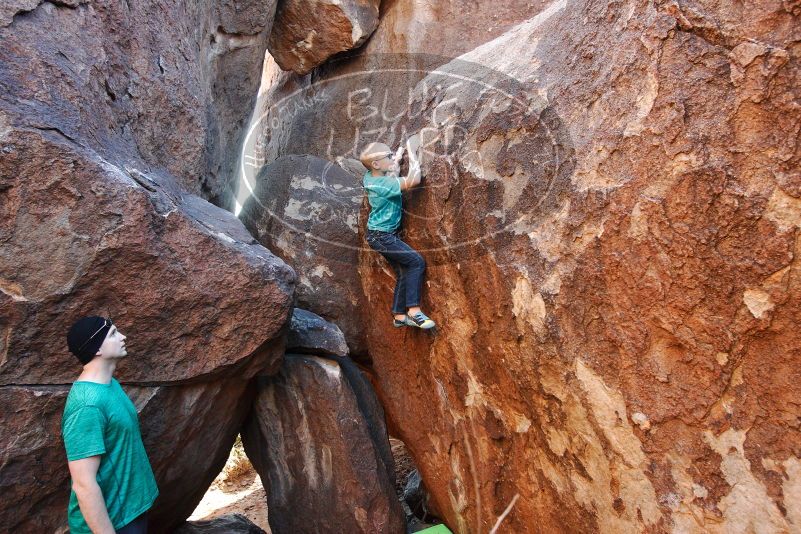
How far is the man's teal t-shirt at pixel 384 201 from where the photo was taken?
344 cm

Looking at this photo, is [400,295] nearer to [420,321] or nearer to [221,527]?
[420,321]

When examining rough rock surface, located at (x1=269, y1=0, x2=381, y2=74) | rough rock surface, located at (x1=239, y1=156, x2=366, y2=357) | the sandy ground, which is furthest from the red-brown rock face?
the sandy ground

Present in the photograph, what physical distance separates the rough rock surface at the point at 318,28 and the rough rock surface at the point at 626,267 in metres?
2.33

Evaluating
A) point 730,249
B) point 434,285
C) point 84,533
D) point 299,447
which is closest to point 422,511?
point 299,447

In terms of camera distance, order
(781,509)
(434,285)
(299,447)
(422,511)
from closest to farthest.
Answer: (781,509) → (434,285) → (299,447) → (422,511)

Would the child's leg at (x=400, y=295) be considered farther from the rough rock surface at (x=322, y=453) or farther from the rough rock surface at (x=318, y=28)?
the rough rock surface at (x=318, y=28)

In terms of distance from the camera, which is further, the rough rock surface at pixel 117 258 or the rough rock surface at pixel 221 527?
the rough rock surface at pixel 221 527

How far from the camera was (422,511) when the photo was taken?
5.09 m

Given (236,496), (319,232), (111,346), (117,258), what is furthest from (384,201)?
(236,496)

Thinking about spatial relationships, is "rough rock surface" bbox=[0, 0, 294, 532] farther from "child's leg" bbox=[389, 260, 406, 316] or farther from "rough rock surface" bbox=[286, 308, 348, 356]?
"child's leg" bbox=[389, 260, 406, 316]

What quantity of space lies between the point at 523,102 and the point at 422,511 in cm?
344

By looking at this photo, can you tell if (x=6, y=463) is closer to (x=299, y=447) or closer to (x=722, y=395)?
(x=299, y=447)

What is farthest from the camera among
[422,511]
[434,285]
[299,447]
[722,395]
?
[422,511]

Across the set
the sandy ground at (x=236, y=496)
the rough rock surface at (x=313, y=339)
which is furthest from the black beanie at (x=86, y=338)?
the sandy ground at (x=236, y=496)
